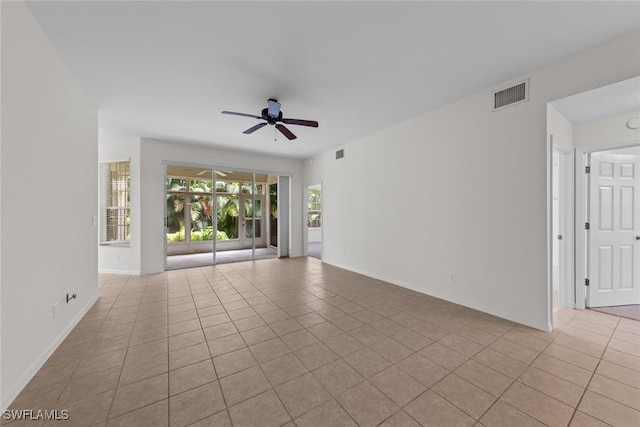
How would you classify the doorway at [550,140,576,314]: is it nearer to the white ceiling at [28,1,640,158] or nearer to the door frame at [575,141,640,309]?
the door frame at [575,141,640,309]

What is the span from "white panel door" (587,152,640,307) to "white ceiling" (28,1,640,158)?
1941 millimetres

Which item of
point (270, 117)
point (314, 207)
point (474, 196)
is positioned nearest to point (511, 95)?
point (474, 196)

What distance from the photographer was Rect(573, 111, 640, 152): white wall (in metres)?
2.91

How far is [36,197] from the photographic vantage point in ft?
6.75

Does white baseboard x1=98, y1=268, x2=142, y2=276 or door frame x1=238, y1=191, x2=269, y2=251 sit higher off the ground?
door frame x1=238, y1=191, x2=269, y2=251

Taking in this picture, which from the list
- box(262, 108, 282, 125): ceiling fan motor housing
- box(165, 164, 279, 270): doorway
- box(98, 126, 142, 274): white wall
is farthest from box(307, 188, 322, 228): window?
box(262, 108, 282, 125): ceiling fan motor housing

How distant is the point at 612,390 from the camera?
1.81 metres

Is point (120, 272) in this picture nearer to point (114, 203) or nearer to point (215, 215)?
point (114, 203)

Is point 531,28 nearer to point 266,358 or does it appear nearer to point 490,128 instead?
point 490,128

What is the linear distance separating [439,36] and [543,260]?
255 cm

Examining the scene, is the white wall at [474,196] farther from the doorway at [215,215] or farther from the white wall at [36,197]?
the white wall at [36,197]

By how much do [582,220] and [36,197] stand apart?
19.5 feet

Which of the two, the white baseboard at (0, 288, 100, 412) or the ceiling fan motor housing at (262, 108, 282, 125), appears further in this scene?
the ceiling fan motor housing at (262, 108, 282, 125)

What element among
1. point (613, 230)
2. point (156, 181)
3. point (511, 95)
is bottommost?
point (613, 230)
